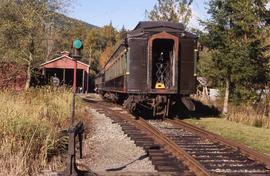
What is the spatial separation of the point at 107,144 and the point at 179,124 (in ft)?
17.8

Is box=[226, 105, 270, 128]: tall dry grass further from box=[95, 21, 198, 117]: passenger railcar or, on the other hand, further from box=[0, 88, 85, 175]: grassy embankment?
box=[0, 88, 85, 175]: grassy embankment

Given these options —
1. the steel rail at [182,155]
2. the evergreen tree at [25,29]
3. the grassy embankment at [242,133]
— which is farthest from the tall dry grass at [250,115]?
the evergreen tree at [25,29]

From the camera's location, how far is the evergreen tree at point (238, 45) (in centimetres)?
2153

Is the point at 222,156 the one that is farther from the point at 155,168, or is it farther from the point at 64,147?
the point at 64,147

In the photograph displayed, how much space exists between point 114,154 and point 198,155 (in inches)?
67.7

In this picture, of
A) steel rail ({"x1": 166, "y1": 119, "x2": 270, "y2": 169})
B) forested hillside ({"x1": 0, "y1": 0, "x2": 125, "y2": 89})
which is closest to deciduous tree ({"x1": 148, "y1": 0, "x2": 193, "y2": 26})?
forested hillside ({"x1": 0, "y1": 0, "x2": 125, "y2": 89})

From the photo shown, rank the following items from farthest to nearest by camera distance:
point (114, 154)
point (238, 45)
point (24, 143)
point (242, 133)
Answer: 1. point (238, 45)
2. point (242, 133)
3. point (114, 154)
4. point (24, 143)

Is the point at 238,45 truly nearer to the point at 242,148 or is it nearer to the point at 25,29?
the point at 242,148

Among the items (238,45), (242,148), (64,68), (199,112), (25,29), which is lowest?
(242,148)

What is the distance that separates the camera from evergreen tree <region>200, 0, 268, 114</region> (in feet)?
70.6

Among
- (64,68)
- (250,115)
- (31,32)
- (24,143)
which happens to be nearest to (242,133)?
(250,115)

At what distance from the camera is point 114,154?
10.1m

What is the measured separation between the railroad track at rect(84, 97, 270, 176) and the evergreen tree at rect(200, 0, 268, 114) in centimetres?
865

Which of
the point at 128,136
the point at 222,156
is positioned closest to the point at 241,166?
the point at 222,156
